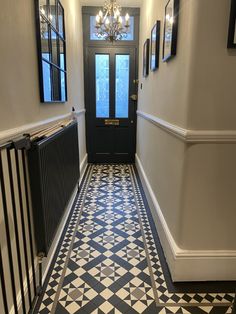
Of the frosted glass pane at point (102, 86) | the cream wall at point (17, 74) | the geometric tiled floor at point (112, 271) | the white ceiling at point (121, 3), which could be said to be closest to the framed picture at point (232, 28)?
the cream wall at point (17, 74)

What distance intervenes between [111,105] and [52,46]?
2.37 meters

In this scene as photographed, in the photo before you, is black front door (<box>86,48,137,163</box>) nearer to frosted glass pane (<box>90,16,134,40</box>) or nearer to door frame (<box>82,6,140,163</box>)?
door frame (<box>82,6,140,163</box>)

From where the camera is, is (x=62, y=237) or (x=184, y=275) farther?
(x=62, y=237)

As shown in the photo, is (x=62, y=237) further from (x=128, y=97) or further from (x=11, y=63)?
(x=128, y=97)

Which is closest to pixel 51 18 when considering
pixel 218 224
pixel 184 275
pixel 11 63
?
pixel 11 63

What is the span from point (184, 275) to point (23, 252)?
1042mm

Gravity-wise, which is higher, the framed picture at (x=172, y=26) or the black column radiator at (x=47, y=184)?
the framed picture at (x=172, y=26)

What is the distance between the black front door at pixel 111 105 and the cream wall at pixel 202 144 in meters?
2.60

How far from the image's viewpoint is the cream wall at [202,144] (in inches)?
54.2

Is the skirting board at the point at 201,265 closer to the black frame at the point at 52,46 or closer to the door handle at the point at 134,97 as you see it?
the black frame at the point at 52,46

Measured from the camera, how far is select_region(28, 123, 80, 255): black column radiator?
144 cm

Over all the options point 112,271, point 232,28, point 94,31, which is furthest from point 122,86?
point 112,271

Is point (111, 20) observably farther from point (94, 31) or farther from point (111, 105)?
point (111, 105)

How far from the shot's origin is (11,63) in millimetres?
1260
